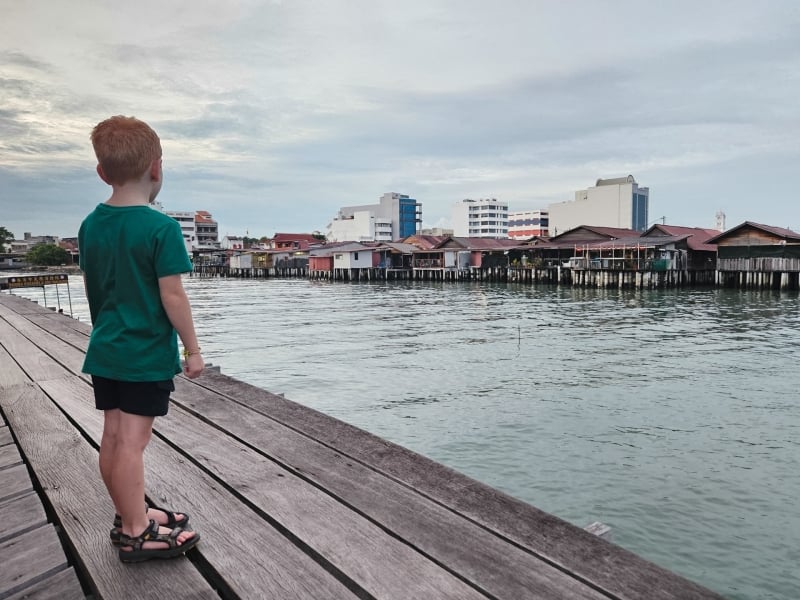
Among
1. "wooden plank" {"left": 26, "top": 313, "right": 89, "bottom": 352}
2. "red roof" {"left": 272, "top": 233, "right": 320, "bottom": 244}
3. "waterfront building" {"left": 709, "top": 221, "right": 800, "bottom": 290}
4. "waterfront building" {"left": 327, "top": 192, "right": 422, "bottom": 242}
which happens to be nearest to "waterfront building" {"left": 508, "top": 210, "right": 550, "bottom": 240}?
"waterfront building" {"left": 327, "top": 192, "right": 422, "bottom": 242}

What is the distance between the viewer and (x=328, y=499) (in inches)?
97.7

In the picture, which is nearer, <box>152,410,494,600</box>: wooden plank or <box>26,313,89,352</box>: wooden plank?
<box>152,410,494,600</box>: wooden plank

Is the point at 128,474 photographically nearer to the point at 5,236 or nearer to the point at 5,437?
the point at 5,437

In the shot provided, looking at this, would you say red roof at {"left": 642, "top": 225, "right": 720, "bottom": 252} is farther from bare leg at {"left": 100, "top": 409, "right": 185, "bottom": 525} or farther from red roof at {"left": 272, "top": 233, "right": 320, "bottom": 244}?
red roof at {"left": 272, "top": 233, "right": 320, "bottom": 244}

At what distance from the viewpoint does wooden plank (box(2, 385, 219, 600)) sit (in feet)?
6.33

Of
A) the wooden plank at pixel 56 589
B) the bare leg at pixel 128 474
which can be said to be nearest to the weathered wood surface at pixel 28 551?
the wooden plank at pixel 56 589

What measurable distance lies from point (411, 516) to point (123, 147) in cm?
182

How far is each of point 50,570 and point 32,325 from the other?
8.37m

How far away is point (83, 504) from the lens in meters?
2.48

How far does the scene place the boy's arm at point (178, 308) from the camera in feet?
6.70

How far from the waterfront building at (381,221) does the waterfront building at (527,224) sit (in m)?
18.4

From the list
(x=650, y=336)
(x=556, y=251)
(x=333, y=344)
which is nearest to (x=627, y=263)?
(x=556, y=251)

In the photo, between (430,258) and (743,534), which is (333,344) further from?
(430,258)

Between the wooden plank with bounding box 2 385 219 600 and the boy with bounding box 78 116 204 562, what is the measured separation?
0.08 metres
